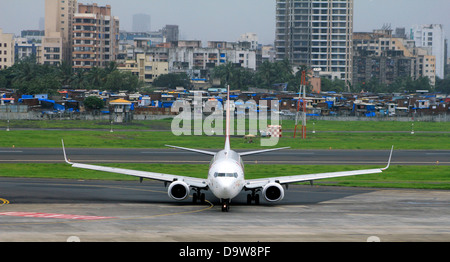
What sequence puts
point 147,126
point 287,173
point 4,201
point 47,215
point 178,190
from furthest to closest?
point 147,126, point 287,173, point 4,201, point 178,190, point 47,215

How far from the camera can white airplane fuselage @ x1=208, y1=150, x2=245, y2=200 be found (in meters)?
43.3

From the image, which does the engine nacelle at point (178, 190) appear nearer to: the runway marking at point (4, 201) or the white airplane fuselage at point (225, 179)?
the white airplane fuselage at point (225, 179)

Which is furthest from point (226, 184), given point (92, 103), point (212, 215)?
point (92, 103)

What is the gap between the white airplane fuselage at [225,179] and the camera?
43312mm

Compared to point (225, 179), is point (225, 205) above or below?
below

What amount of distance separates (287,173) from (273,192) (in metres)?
22.1

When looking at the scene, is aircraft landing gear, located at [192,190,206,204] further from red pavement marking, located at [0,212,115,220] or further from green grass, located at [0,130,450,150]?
green grass, located at [0,130,450,150]

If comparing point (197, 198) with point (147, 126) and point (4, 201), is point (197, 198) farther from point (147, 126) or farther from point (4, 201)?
point (147, 126)

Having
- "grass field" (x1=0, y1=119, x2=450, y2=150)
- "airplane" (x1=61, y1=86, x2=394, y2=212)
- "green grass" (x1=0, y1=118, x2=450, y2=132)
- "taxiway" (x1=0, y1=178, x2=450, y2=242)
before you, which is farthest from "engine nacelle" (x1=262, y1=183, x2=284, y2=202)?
"green grass" (x1=0, y1=118, x2=450, y2=132)

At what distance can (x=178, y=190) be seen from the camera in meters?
46.4

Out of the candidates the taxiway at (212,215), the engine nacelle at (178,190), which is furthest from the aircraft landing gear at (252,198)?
the engine nacelle at (178,190)

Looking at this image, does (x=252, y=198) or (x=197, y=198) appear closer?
(x=197, y=198)

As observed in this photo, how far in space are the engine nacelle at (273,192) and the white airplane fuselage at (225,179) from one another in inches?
75.1
